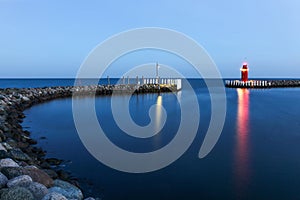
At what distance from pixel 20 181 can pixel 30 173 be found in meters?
0.41

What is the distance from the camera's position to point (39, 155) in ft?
21.4

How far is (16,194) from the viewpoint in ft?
9.59

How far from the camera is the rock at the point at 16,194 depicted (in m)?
2.89

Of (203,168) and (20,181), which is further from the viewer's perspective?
(203,168)

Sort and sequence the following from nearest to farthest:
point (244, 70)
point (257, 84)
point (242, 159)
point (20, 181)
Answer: point (20, 181)
point (242, 159)
point (244, 70)
point (257, 84)

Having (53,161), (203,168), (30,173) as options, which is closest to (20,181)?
(30,173)

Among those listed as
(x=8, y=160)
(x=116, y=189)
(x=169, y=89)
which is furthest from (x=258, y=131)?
(x=169, y=89)

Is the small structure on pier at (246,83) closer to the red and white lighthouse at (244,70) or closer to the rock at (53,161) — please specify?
the red and white lighthouse at (244,70)

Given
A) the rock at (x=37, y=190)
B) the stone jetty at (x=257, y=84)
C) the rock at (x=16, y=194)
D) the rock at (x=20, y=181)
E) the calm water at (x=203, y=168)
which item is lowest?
the calm water at (x=203, y=168)

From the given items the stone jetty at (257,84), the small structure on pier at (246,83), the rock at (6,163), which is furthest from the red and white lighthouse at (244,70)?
the rock at (6,163)

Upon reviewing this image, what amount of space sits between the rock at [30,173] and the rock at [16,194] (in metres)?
0.79

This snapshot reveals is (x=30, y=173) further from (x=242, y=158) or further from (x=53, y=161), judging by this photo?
(x=242, y=158)

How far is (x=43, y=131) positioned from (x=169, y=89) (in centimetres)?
2109

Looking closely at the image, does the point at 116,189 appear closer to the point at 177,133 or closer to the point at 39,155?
the point at 39,155
